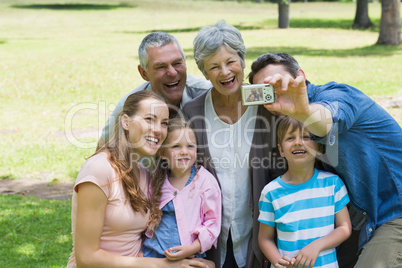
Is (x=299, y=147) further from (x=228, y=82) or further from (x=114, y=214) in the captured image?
(x=114, y=214)

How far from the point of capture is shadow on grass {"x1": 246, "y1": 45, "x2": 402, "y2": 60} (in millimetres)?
17606

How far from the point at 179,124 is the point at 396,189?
1457 millimetres

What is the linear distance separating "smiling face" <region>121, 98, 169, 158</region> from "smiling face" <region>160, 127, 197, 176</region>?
96 millimetres

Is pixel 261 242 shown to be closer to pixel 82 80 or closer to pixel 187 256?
pixel 187 256

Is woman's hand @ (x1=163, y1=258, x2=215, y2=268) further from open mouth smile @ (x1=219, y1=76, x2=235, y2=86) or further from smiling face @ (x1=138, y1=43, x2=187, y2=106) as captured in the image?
smiling face @ (x1=138, y1=43, x2=187, y2=106)

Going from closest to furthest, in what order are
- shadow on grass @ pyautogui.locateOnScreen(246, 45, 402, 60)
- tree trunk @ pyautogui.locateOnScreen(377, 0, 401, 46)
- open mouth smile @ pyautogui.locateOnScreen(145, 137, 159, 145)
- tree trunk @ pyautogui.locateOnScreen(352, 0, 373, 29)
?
open mouth smile @ pyautogui.locateOnScreen(145, 137, 159, 145), shadow on grass @ pyautogui.locateOnScreen(246, 45, 402, 60), tree trunk @ pyautogui.locateOnScreen(377, 0, 401, 46), tree trunk @ pyautogui.locateOnScreen(352, 0, 373, 29)

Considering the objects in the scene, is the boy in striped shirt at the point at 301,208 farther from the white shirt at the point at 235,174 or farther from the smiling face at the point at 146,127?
the smiling face at the point at 146,127

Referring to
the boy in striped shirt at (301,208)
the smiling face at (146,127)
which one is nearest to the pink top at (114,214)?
the smiling face at (146,127)

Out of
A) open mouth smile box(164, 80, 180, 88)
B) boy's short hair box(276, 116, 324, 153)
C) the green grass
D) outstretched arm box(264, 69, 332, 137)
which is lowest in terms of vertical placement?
the green grass

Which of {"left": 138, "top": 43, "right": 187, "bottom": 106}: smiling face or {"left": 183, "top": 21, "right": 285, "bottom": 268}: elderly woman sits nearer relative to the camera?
{"left": 183, "top": 21, "right": 285, "bottom": 268}: elderly woman

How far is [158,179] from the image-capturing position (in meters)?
3.36

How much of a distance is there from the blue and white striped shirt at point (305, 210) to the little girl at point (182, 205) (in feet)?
1.18

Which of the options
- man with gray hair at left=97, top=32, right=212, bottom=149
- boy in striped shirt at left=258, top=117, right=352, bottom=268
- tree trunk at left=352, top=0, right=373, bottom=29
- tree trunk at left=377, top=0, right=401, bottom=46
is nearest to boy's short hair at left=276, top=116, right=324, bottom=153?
boy in striped shirt at left=258, top=117, right=352, bottom=268

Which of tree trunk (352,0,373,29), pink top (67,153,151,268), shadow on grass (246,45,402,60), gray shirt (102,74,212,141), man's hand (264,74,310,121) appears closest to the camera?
man's hand (264,74,310,121)
